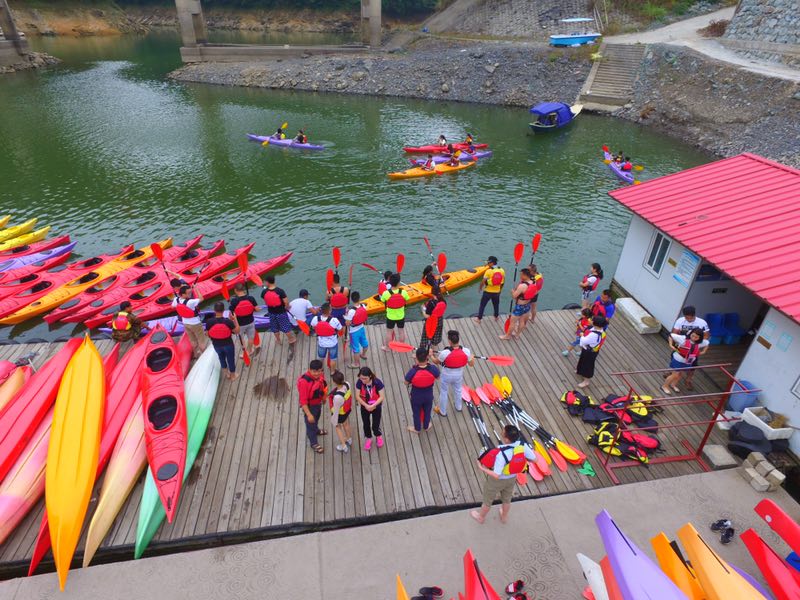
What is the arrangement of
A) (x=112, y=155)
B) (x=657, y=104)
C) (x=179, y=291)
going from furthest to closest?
1. (x=657, y=104)
2. (x=112, y=155)
3. (x=179, y=291)

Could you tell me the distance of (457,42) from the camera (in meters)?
49.3

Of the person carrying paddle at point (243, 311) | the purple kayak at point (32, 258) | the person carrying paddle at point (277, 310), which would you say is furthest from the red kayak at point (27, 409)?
the purple kayak at point (32, 258)

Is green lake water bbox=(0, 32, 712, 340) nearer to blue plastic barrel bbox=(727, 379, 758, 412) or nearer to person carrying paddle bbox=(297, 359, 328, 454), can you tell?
blue plastic barrel bbox=(727, 379, 758, 412)

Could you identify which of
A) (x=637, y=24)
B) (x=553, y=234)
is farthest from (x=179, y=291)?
(x=637, y=24)

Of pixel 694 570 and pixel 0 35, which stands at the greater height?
pixel 0 35

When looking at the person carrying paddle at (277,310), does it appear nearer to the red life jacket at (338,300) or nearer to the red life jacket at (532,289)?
the red life jacket at (338,300)

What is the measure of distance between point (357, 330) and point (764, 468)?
7.92 m

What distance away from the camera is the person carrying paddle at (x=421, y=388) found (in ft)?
24.8

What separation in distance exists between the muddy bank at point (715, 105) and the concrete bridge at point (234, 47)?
100 ft

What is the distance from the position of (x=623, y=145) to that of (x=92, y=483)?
114 ft

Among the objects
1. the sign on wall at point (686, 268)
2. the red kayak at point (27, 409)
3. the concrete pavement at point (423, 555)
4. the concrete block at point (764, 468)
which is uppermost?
the sign on wall at point (686, 268)

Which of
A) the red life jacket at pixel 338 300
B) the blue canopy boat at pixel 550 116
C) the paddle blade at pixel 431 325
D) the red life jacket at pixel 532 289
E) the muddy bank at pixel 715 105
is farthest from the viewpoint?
the blue canopy boat at pixel 550 116

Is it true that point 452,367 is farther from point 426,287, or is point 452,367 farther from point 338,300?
point 426,287

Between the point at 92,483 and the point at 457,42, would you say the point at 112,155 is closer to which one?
the point at 92,483
